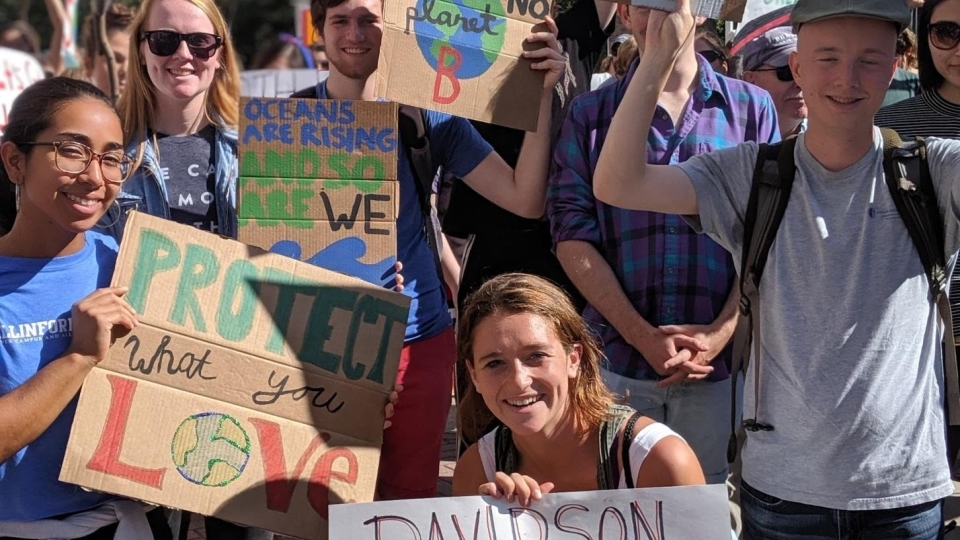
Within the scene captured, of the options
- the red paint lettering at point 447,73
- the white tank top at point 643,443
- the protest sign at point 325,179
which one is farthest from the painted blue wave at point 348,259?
the white tank top at point 643,443

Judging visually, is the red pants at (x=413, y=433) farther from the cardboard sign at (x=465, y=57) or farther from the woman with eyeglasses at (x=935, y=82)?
the woman with eyeglasses at (x=935, y=82)

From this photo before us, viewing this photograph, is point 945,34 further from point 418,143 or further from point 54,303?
point 54,303

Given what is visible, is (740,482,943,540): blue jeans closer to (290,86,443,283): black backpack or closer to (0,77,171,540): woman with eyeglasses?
(290,86,443,283): black backpack

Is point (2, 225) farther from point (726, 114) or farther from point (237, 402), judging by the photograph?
point (726, 114)

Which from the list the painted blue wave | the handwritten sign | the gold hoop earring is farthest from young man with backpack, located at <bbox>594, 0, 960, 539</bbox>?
the handwritten sign

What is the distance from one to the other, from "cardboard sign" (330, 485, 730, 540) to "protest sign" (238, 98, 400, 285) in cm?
75

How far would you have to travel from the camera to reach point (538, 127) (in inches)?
124

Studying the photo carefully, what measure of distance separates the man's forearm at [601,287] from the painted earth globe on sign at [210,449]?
3.42ft

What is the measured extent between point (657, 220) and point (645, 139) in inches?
24.9

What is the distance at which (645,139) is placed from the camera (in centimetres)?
256

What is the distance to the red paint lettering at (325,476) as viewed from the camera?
2760 millimetres

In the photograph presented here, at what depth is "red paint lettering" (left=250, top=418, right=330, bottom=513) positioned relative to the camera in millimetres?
2730

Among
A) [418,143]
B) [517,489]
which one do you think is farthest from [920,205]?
[418,143]

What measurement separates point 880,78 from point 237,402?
5.37 ft
